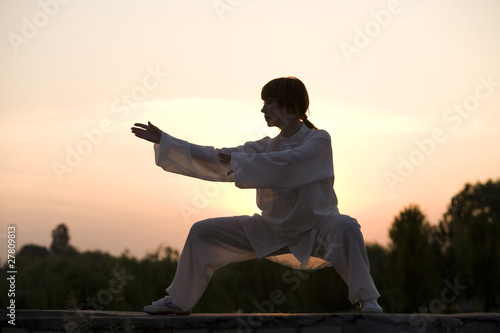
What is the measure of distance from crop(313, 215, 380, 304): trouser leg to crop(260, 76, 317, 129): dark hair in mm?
1013

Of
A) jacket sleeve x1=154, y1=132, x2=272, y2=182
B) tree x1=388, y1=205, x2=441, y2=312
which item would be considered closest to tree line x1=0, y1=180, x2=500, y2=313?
tree x1=388, y1=205, x2=441, y2=312

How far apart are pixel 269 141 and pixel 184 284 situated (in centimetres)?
143

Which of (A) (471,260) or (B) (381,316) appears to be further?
(A) (471,260)

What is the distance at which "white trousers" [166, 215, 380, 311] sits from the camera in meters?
4.93

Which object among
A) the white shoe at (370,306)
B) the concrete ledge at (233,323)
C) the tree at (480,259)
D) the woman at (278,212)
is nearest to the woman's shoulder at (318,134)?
the woman at (278,212)

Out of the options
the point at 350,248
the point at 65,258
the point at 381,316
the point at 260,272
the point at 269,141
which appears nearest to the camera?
the point at 381,316

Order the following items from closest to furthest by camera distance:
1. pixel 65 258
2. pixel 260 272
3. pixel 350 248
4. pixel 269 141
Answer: pixel 350 248 → pixel 269 141 → pixel 65 258 → pixel 260 272

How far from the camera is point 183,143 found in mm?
5574

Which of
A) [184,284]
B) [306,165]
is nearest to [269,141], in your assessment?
[306,165]

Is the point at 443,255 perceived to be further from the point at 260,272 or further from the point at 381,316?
the point at 381,316

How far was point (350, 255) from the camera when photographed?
4934mm

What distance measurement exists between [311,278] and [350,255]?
9.95 metres

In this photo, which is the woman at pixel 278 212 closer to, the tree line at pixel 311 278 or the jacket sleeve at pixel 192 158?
the jacket sleeve at pixel 192 158

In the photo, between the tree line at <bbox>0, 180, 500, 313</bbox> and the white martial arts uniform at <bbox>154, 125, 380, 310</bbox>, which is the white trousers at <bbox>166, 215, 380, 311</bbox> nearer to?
the white martial arts uniform at <bbox>154, 125, 380, 310</bbox>
